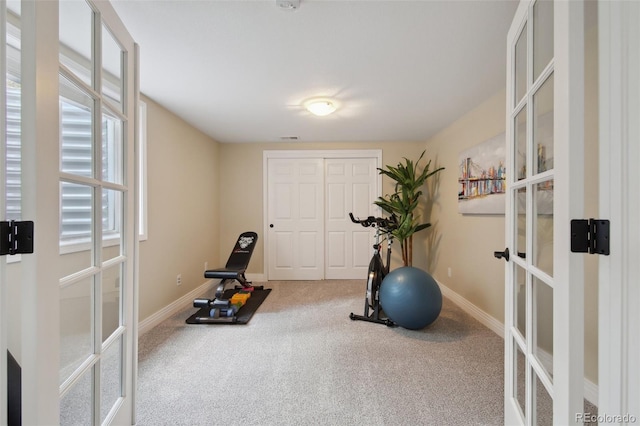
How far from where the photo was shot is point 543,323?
98cm

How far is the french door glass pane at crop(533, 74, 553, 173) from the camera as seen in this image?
0.92 m

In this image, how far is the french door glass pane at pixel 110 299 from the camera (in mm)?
1141

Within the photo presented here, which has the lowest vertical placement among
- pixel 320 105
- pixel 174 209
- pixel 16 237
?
pixel 16 237

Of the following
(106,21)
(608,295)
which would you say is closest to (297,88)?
(106,21)

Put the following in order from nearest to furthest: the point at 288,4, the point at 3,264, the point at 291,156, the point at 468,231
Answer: the point at 3,264 < the point at 288,4 < the point at 468,231 < the point at 291,156

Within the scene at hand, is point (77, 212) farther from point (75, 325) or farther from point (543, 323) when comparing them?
point (543, 323)

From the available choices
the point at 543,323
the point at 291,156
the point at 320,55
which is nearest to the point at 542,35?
the point at 543,323

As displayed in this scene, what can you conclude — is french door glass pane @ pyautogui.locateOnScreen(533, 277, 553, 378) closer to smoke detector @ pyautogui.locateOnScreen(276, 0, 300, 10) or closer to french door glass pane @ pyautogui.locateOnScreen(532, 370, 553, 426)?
french door glass pane @ pyautogui.locateOnScreen(532, 370, 553, 426)

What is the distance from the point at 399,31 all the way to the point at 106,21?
4.89 ft

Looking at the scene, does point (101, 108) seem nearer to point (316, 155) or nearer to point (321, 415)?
point (321, 415)

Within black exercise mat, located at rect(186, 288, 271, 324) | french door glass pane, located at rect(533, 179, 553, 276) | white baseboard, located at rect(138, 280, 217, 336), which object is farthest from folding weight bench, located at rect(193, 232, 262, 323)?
french door glass pane, located at rect(533, 179, 553, 276)

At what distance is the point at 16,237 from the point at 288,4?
1478mm

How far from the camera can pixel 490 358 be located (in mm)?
2035

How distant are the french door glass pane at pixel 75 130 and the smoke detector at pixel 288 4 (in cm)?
100
